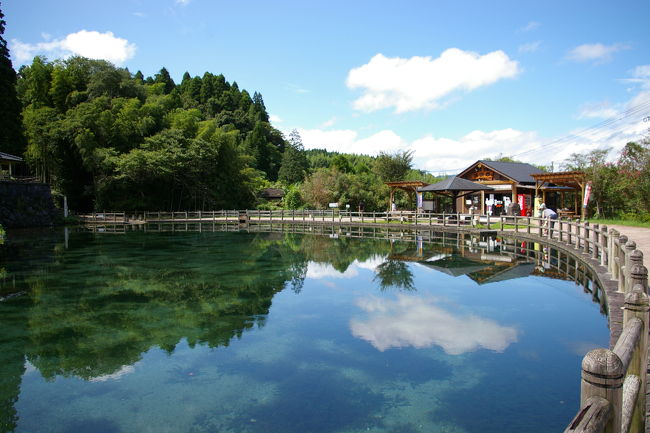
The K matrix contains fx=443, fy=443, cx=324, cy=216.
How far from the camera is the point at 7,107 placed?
2625 cm

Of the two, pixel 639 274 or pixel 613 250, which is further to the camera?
pixel 613 250

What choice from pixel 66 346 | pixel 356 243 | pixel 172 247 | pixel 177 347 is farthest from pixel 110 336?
pixel 356 243

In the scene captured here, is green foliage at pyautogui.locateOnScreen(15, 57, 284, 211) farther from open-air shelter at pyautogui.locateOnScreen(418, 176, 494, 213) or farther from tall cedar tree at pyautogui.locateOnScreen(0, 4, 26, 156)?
open-air shelter at pyautogui.locateOnScreen(418, 176, 494, 213)

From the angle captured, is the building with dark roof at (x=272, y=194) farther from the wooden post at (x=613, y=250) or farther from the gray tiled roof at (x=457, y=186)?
the wooden post at (x=613, y=250)

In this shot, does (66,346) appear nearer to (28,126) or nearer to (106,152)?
(106,152)

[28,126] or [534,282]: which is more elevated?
[28,126]

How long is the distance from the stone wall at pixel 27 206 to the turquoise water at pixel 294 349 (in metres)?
18.4

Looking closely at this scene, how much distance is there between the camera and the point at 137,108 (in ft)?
117

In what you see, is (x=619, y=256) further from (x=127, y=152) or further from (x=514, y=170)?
(x=127, y=152)

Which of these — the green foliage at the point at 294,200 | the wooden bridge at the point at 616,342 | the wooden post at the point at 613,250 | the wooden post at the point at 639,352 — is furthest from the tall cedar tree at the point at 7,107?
the wooden post at the point at 639,352

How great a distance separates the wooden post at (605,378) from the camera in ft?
5.99

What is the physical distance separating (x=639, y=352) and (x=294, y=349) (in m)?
4.09

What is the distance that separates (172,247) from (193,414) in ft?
46.8

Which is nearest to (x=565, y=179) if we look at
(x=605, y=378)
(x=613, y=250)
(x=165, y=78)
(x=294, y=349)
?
(x=613, y=250)
